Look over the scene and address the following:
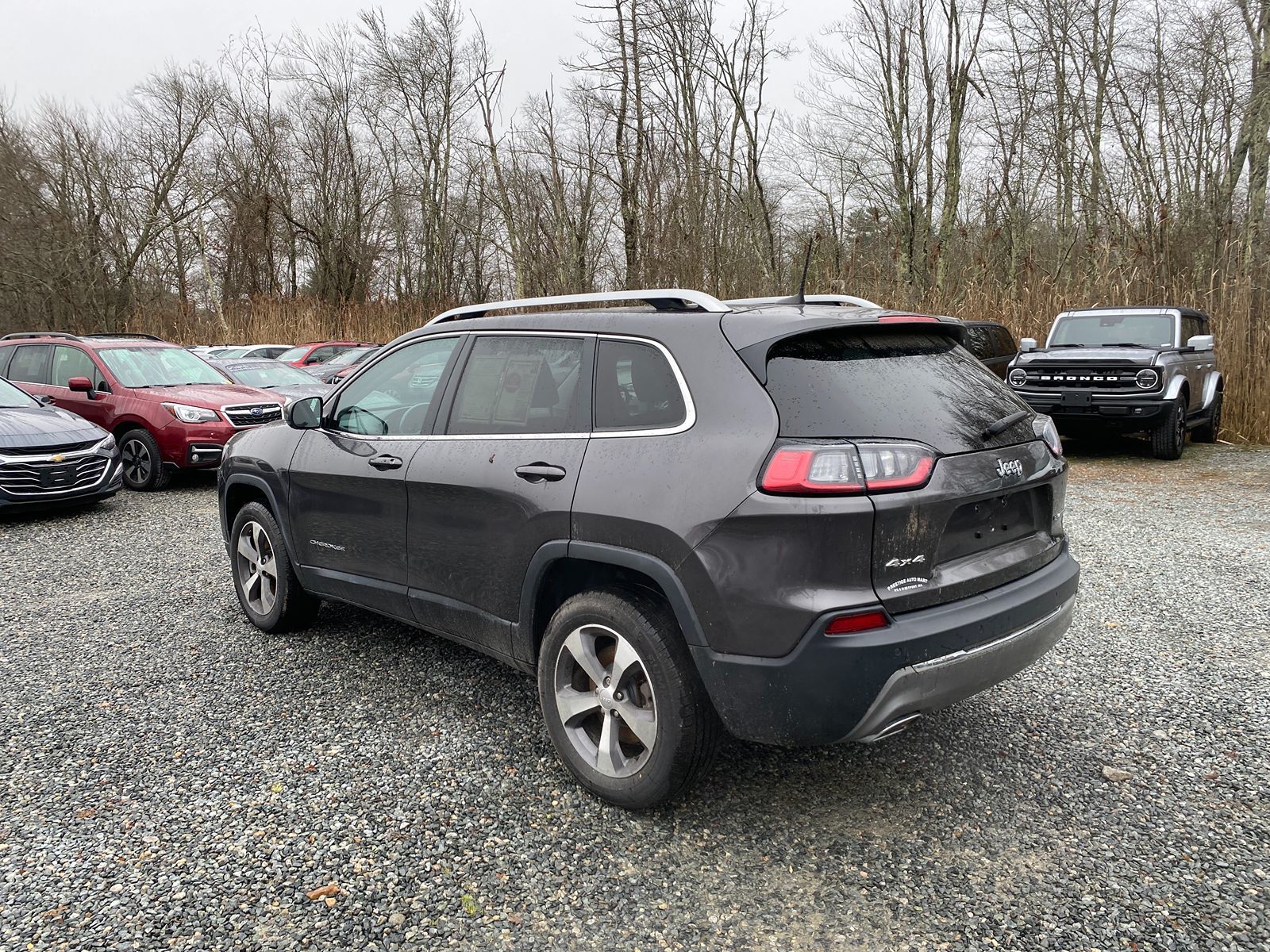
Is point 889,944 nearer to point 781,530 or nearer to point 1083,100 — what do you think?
point 781,530

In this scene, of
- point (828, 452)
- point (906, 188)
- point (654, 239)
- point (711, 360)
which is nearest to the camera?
point (828, 452)

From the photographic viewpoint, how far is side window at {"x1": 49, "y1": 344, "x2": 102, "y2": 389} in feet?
33.8

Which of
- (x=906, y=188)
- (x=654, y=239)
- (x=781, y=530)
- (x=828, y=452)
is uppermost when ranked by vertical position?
(x=906, y=188)

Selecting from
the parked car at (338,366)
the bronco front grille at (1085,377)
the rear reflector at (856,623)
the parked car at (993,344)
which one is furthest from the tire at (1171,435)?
the parked car at (338,366)

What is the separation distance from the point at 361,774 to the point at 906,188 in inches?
847

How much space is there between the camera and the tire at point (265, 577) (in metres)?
4.58

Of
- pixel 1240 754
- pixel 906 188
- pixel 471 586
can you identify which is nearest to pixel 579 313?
pixel 471 586

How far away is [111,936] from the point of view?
7.77 ft

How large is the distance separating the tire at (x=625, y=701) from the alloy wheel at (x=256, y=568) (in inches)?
87.9

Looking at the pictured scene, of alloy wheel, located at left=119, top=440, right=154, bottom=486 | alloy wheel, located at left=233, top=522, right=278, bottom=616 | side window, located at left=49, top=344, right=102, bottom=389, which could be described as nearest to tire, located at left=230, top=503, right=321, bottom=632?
alloy wheel, located at left=233, top=522, right=278, bottom=616

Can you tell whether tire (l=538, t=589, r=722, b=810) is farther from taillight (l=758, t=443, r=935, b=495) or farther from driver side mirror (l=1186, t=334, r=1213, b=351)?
driver side mirror (l=1186, t=334, r=1213, b=351)

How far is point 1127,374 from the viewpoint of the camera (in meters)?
10.7

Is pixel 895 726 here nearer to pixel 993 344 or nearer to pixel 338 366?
pixel 993 344

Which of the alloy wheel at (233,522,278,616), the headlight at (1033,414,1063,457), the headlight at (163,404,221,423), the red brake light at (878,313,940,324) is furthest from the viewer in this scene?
the headlight at (163,404,221,423)
